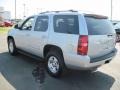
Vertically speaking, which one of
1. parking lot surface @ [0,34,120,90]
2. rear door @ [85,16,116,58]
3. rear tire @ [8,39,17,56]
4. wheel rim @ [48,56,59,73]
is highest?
rear door @ [85,16,116,58]

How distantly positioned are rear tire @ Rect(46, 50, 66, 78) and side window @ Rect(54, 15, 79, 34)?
69cm

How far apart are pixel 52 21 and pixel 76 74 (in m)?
1.78

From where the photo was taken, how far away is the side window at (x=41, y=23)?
707 cm

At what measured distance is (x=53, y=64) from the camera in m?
6.66

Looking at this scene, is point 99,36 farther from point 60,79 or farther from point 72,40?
point 60,79

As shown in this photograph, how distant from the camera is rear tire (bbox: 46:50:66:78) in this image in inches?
249

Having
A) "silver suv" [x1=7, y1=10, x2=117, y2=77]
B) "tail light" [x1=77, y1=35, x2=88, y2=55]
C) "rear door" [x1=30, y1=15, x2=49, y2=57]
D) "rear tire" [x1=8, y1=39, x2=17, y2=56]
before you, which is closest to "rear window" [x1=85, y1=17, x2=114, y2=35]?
"silver suv" [x1=7, y1=10, x2=117, y2=77]

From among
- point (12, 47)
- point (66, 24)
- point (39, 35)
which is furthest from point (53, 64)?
point (12, 47)

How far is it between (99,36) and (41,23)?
7.15 feet

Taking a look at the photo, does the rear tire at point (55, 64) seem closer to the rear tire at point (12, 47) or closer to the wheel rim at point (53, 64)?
the wheel rim at point (53, 64)

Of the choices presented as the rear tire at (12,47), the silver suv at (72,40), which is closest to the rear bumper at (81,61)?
the silver suv at (72,40)

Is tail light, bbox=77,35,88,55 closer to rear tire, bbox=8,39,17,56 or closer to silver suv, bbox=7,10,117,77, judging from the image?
silver suv, bbox=7,10,117,77

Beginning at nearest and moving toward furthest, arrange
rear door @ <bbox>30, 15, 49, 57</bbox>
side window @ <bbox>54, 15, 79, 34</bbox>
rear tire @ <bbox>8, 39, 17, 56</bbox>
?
side window @ <bbox>54, 15, 79, 34</bbox> < rear door @ <bbox>30, 15, 49, 57</bbox> < rear tire @ <bbox>8, 39, 17, 56</bbox>

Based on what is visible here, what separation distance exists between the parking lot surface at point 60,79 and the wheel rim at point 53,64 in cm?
24
